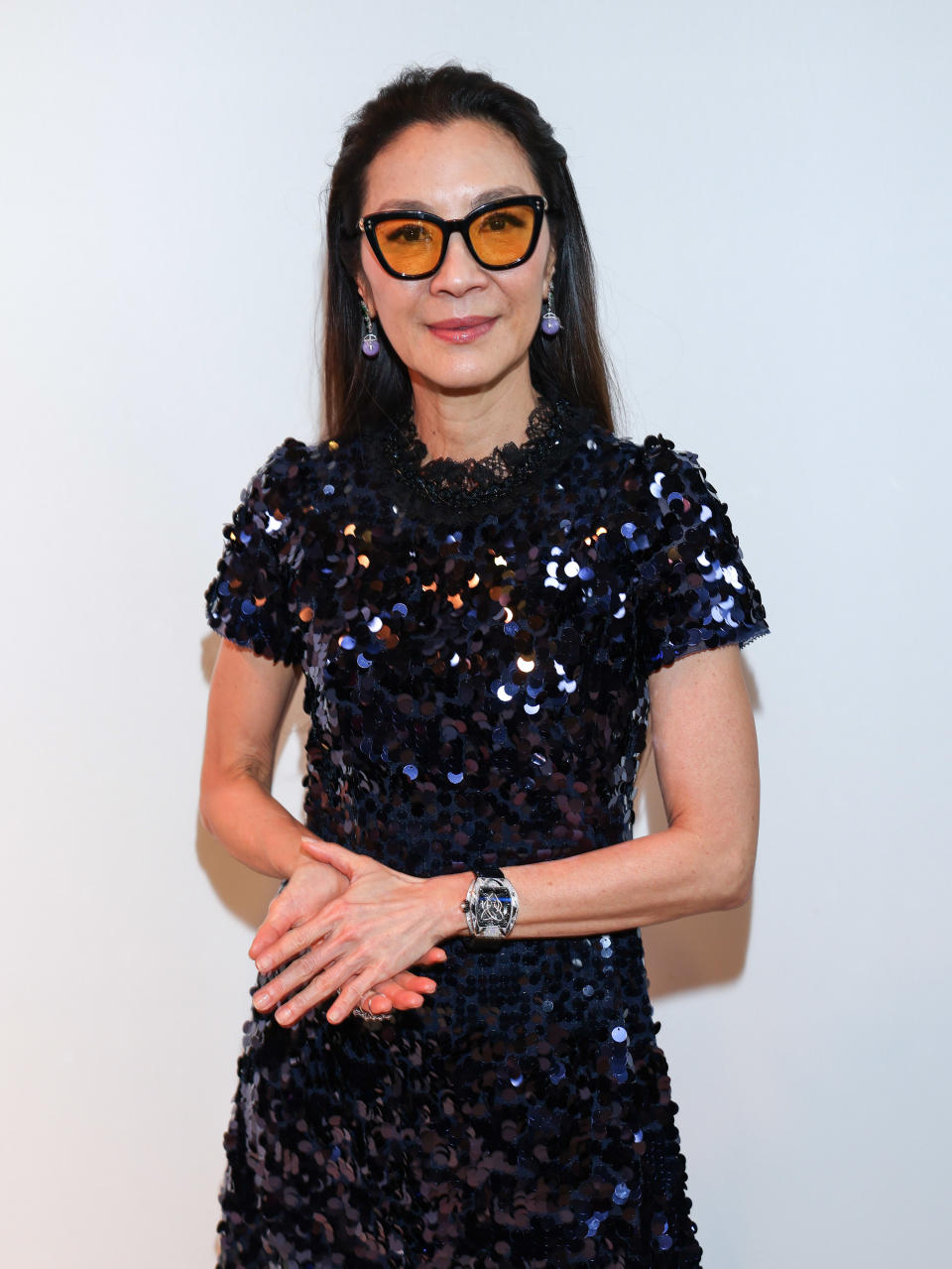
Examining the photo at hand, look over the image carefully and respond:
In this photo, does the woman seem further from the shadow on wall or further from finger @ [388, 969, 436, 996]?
the shadow on wall

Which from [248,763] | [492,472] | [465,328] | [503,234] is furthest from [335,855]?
[503,234]

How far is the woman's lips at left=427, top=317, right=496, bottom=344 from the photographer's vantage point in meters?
1.52

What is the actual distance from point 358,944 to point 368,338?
2.34ft

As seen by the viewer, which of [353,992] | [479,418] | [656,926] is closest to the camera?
[353,992]

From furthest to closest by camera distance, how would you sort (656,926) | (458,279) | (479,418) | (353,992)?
(656,926)
(479,418)
(458,279)
(353,992)

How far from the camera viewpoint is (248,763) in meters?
1.70

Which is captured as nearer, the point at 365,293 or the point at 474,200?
the point at 474,200

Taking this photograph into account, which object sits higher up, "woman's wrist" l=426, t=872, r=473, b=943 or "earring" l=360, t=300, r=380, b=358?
"earring" l=360, t=300, r=380, b=358

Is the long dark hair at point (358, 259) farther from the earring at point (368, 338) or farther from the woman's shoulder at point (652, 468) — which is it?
the woman's shoulder at point (652, 468)

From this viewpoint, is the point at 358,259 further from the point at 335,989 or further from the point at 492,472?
the point at 335,989

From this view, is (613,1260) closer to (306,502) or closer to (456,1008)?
(456,1008)

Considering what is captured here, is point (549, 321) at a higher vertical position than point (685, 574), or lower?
higher

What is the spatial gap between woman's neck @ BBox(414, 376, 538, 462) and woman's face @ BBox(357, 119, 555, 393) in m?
0.02

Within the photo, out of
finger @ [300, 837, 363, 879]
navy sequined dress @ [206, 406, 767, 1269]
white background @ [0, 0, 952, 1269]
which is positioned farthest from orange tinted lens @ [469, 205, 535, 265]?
finger @ [300, 837, 363, 879]
